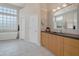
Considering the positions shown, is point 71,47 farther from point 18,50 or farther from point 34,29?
point 34,29

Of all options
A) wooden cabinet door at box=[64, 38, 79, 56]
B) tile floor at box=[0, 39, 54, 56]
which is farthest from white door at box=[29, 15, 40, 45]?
wooden cabinet door at box=[64, 38, 79, 56]

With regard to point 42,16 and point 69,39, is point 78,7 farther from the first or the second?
point 42,16

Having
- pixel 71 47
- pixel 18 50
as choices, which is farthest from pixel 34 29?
pixel 71 47

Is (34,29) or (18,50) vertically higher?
(34,29)

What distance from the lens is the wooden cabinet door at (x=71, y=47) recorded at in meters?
2.21

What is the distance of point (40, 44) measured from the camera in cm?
548

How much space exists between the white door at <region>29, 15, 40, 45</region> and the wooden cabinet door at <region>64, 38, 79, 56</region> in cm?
312

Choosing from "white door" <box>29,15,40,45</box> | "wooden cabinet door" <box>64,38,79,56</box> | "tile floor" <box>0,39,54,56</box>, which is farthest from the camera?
"white door" <box>29,15,40,45</box>

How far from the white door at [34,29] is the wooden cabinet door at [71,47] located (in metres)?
3.12

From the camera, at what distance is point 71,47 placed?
2426 millimetres

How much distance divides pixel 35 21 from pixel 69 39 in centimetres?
375

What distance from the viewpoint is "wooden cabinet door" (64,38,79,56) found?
2.21 m

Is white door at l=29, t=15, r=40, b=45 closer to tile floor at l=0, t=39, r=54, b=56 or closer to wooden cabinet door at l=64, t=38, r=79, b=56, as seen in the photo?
tile floor at l=0, t=39, r=54, b=56

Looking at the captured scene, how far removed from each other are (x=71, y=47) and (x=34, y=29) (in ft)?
12.7
